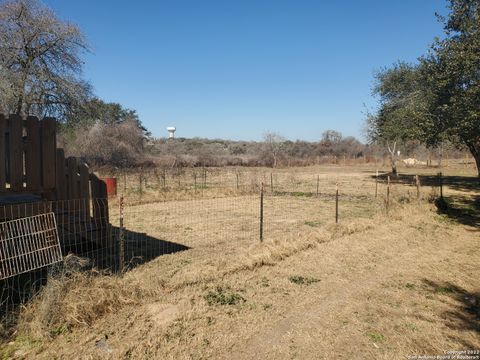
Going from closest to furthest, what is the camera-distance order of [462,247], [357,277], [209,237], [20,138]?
[20,138], [357,277], [462,247], [209,237]

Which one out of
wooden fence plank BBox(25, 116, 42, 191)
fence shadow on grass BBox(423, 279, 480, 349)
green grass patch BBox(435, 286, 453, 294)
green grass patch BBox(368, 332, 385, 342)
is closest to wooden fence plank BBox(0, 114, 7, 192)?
wooden fence plank BBox(25, 116, 42, 191)

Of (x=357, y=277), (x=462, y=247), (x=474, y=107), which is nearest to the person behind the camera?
(x=357, y=277)

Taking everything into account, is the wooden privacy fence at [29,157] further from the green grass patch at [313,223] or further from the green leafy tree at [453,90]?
the green leafy tree at [453,90]

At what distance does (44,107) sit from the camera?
18.7 m

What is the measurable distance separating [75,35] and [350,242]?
707 inches

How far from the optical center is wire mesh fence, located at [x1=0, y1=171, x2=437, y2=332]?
5617 mm

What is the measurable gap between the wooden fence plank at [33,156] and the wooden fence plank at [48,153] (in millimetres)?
79

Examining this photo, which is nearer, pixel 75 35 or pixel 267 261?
pixel 267 261

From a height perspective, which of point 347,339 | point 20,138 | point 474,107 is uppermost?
point 474,107

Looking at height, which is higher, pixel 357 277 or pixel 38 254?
pixel 38 254

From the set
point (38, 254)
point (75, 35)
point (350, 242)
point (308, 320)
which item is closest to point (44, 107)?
point (75, 35)

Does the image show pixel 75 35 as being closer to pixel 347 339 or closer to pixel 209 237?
pixel 209 237

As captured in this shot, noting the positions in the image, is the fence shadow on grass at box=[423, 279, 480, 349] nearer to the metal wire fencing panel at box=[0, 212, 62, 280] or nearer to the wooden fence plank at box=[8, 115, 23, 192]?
the metal wire fencing panel at box=[0, 212, 62, 280]

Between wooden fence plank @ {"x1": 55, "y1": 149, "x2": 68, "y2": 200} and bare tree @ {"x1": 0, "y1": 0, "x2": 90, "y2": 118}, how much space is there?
1253 centimetres
